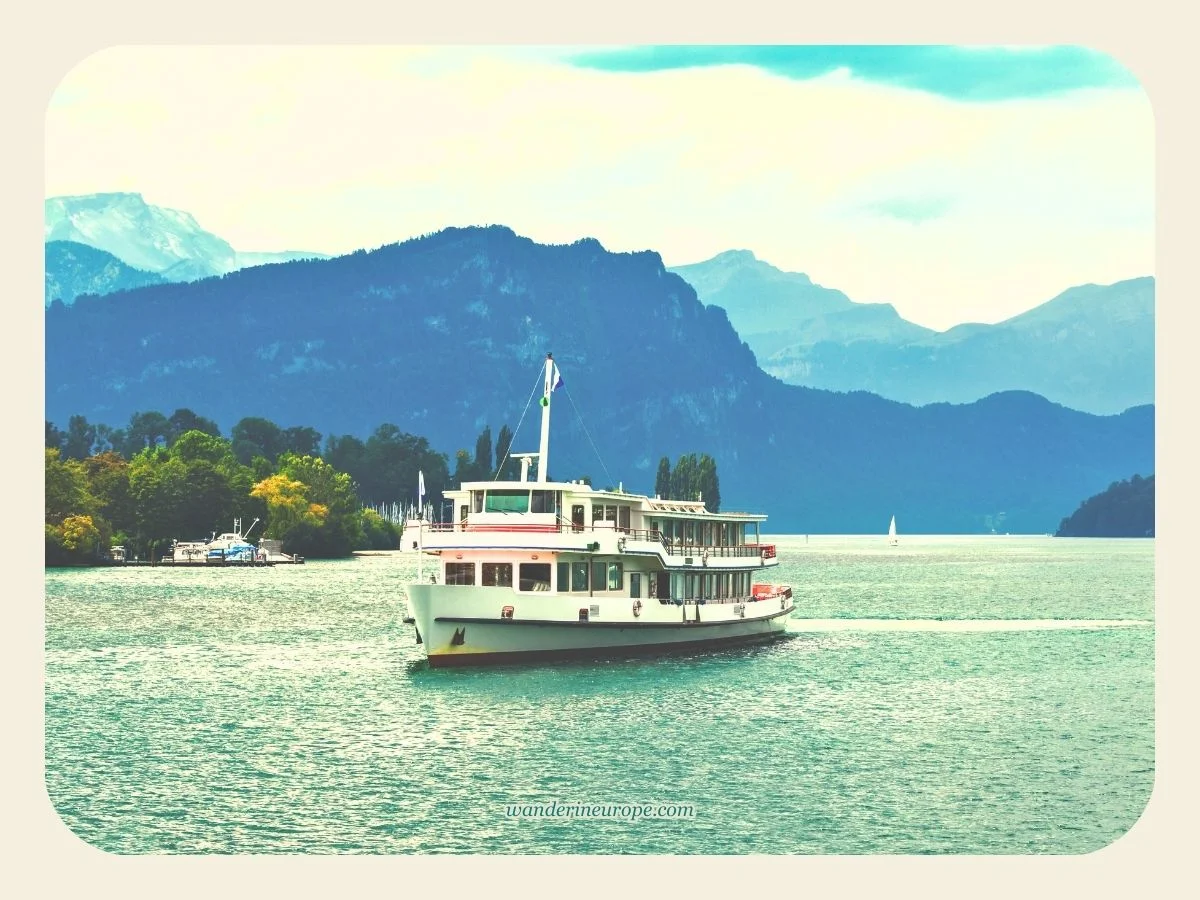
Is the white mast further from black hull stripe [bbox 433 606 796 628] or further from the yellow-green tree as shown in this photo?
the yellow-green tree

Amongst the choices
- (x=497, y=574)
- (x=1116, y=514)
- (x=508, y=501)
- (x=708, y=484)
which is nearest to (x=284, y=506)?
(x=1116, y=514)

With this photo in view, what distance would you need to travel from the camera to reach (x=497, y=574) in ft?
141

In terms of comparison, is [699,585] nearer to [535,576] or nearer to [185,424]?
[535,576]

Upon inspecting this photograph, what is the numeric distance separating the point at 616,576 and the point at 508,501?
4.68m

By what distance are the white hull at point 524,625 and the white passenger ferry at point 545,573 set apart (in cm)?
3

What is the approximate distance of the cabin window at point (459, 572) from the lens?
42.9m

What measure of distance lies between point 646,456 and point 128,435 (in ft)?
333

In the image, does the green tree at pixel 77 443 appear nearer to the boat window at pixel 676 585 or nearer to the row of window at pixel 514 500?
the boat window at pixel 676 585

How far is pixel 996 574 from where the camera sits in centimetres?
10612

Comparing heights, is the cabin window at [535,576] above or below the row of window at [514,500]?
below

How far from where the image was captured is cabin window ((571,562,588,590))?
44.0m

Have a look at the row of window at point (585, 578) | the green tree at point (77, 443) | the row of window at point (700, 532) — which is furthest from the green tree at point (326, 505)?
the row of window at point (585, 578)

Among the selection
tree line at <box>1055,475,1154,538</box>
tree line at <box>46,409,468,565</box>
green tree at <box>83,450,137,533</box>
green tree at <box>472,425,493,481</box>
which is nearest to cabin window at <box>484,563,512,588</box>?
tree line at <box>1055,475,1154,538</box>

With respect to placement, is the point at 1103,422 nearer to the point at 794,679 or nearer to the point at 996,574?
the point at 794,679
